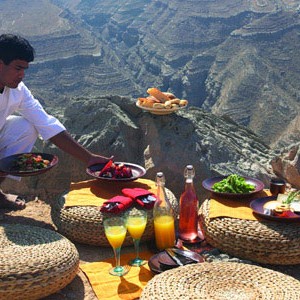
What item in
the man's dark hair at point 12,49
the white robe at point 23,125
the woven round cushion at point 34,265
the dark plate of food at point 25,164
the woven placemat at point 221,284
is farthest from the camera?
the white robe at point 23,125

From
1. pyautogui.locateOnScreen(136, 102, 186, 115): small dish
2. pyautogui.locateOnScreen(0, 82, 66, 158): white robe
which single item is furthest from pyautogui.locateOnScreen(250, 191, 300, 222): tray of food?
pyautogui.locateOnScreen(0, 82, 66, 158): white robe

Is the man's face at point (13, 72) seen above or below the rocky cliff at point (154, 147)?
above

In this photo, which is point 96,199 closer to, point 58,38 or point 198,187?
point 198,187

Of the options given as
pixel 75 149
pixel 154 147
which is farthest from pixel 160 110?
pixel 75 149

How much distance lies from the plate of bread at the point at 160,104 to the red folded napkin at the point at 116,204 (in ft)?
6.75

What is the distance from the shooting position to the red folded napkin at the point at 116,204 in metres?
4.65

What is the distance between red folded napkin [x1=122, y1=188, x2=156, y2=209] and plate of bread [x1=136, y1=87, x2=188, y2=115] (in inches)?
72.7

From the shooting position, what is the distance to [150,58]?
302ft

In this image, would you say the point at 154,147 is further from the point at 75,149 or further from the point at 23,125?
the point at 23,125

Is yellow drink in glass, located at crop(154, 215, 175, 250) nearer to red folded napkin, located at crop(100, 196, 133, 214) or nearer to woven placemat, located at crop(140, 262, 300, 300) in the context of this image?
red folded napkin, located at crop(100, 196, 133, 214)

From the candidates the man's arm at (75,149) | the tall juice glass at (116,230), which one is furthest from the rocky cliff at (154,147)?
the tall juice glass at (116,230)

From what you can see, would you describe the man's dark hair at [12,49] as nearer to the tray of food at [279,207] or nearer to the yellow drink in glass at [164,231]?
the yellow drink in glass at [164,231]

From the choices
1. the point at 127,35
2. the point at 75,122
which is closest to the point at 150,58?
the point at 127,35

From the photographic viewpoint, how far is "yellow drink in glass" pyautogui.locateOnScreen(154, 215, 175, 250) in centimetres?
454
